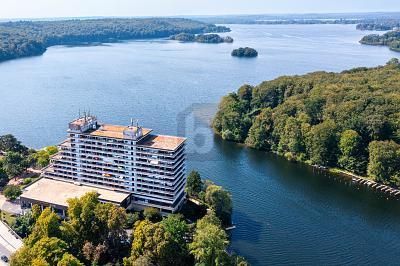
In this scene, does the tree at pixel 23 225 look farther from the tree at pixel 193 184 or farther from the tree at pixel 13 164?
the tree at pixel 193 184

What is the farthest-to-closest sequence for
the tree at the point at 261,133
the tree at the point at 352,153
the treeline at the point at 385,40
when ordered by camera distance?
the treeline at the point at 385,40, the tree at the point at 261,133, the tree at the point at 352,153

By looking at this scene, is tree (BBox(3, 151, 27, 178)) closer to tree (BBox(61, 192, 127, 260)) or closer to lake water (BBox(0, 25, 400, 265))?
lake water (BBox(0, 25, 400, 265))

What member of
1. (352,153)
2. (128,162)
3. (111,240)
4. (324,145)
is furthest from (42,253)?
(352,153)

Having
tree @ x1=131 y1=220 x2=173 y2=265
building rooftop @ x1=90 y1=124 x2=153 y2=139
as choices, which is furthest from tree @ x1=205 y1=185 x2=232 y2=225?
building rooftop @ x1=90 y1=124 x2=153 y2=139

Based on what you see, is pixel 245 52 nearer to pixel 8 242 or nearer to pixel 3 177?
pixel 3 177

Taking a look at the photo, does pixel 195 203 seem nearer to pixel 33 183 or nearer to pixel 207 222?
pixel 207 222

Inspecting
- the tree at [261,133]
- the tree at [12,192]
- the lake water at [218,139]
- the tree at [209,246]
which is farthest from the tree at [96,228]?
the tree at [261,133]
